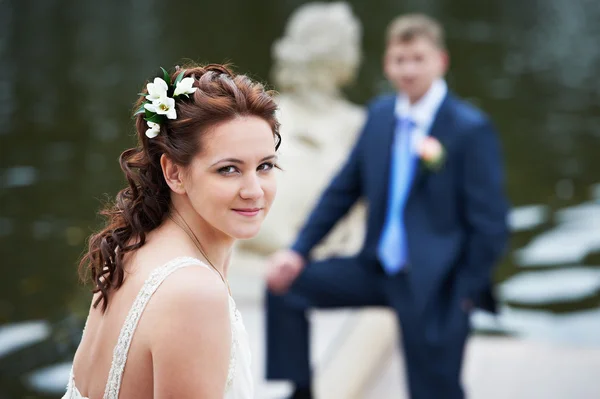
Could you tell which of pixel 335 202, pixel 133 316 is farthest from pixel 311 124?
pixel 133 316

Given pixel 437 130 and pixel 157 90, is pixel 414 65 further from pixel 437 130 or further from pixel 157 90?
pixel 157 90

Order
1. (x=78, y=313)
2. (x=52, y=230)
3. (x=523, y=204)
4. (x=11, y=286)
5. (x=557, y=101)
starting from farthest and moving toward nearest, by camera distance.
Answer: (x=557, y=101) → (x=523, y=204) → (x=52, y=230) → (x=11, y=286) → (x=78, y=313)

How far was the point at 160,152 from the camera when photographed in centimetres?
225

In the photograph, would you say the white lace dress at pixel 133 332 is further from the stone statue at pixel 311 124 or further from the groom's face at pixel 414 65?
the stone statue at pixel 311 124

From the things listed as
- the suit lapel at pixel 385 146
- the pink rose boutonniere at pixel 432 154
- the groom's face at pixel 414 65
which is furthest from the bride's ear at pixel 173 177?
the groom's face at pixel 414 65

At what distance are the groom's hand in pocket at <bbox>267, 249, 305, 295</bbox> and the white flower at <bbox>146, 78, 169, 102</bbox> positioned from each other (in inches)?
91.0

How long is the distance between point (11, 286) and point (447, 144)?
450cm

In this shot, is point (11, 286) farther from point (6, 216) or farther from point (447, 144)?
point (447, 144)

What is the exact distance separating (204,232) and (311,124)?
5.02 meters

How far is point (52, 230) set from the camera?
9.20m

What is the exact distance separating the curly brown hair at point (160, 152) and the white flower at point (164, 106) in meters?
0.02

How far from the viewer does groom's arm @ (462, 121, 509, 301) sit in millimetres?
4270

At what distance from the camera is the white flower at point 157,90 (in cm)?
222

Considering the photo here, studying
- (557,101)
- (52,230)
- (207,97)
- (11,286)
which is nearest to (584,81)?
(557,101)
